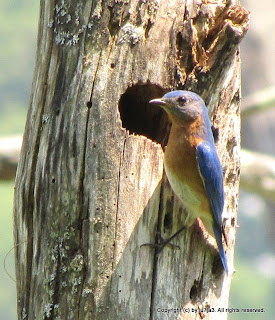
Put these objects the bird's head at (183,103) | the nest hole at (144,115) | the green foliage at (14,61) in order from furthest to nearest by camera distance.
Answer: the green foliage at (14,61) → the nest hole at (144,115) → the bird's head at (183,103)

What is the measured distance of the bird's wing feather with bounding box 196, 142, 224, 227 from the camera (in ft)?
16.3

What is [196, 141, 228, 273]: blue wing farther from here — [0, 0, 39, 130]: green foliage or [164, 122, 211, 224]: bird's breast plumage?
[0, 0, 39, 130]: green foliage

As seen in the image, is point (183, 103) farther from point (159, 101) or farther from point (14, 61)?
point (14, 61)

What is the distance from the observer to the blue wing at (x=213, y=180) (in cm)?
497

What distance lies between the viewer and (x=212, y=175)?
4973mm

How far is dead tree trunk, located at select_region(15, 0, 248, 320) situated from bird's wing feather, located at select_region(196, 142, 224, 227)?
230mm

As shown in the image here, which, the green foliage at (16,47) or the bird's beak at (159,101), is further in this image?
the green foliage at (16,47)

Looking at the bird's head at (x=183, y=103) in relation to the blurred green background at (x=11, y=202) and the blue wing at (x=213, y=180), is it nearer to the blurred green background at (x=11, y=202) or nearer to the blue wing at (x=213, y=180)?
the blue wing at (x=213, y=180)

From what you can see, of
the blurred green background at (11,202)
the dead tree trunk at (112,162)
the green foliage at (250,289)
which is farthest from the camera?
the blurred green background at (11,202)

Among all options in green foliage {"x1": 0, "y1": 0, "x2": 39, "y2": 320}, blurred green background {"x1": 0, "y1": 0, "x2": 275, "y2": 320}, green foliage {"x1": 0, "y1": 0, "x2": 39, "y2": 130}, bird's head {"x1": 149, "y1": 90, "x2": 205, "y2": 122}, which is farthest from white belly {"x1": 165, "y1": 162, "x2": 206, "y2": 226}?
green foliage {"x1": 0, "y1": 0, "x2": 39, "y2": 130}

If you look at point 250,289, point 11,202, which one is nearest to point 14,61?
point 11,202

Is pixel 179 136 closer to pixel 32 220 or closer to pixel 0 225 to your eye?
pixel 32 220

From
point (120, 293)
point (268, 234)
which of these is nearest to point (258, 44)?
point (268, 234)

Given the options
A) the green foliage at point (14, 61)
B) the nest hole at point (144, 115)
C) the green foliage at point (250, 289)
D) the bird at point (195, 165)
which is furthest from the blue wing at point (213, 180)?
the green foliage at point (14, 61)
